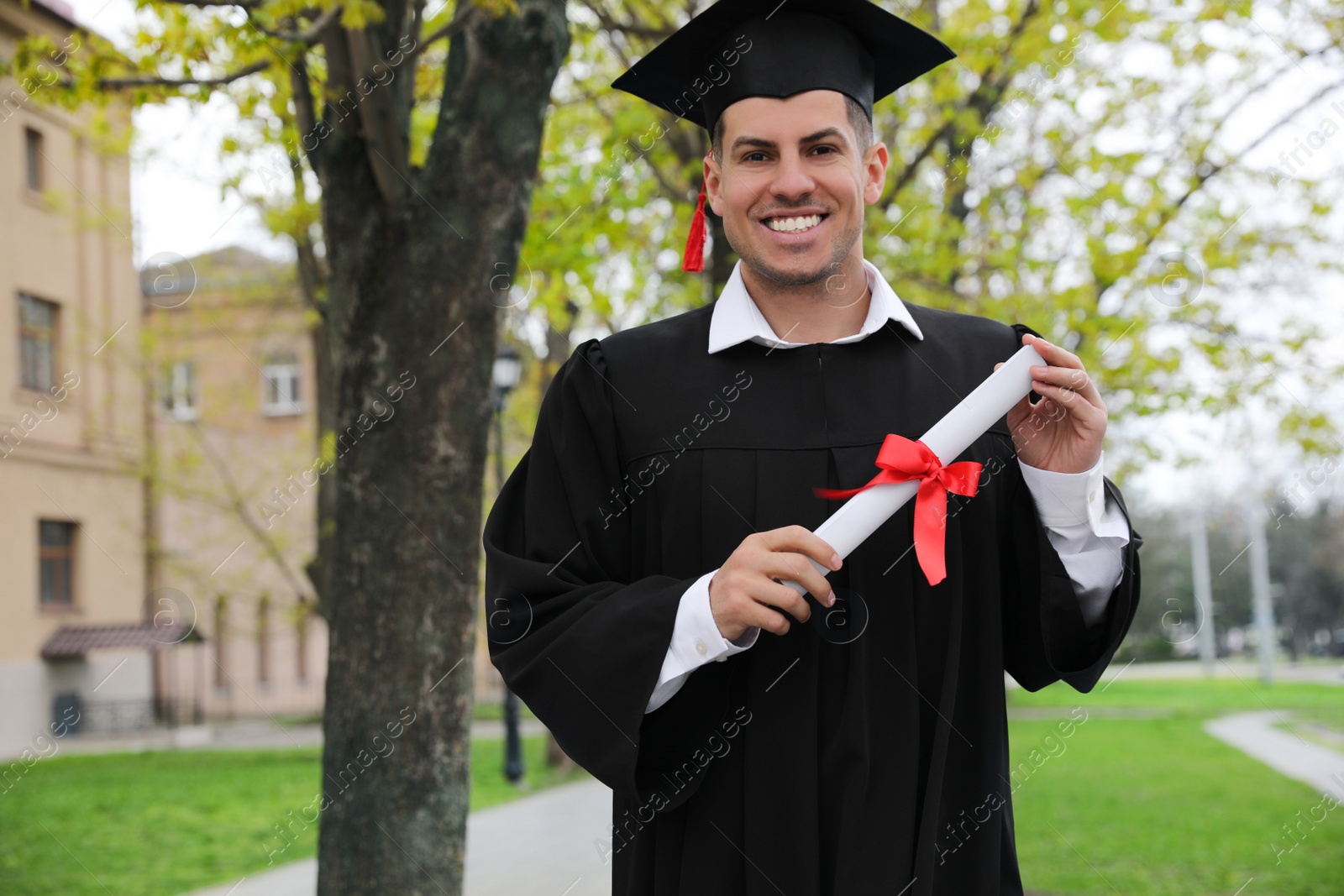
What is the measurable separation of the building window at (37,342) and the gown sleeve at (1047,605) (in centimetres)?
2076

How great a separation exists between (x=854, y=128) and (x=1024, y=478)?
0.72 meters

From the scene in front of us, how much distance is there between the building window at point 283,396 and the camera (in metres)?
32.4

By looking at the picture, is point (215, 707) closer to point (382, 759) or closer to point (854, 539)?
point (382, 759)

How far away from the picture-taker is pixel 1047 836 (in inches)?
437

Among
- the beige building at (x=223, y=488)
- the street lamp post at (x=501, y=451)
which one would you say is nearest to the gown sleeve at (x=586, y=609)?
the street lamp post at (x=501, y=451)

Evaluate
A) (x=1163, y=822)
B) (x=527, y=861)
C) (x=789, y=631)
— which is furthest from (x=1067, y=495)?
(x=1163, y=822)

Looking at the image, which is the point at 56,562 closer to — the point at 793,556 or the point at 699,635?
the point at 699,635

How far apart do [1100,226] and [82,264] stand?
17908 mm

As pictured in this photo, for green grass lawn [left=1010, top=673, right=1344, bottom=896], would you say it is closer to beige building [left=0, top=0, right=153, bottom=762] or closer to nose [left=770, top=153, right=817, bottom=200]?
nose [left=770, top=153, right=817, bottom=200]

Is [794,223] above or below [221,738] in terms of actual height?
above

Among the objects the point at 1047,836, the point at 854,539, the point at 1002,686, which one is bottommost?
the point at 1047,836

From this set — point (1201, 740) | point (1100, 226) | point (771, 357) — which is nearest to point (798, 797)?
point (771, 357)

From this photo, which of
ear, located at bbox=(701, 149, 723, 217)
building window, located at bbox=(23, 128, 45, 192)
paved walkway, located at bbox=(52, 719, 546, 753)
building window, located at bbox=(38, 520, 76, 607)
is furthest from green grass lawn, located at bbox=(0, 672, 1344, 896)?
building window, located at bbox=(23, 128, 45, 192)

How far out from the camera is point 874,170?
2.39 meters
